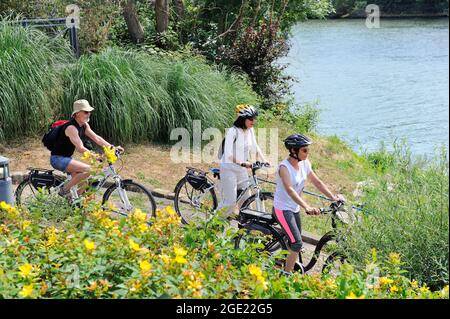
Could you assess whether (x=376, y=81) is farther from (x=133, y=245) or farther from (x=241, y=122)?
(x=133, y=245)

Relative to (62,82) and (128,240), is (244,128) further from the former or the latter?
(62,82)

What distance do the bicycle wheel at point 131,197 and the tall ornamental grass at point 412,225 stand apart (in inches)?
107

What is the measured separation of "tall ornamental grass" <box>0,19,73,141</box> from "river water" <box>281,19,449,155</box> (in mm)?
6829

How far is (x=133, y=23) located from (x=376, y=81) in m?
14.0

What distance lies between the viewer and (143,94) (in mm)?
12211

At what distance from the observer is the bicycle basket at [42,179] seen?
335 inches

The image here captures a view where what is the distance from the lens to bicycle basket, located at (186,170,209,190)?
28.7ft

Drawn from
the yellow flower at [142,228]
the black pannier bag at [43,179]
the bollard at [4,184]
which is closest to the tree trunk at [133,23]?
the black pannier bag at [43,179]

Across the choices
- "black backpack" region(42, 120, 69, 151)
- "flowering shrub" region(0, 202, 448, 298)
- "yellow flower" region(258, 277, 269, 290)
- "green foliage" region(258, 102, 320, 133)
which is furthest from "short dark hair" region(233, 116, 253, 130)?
"green foliage" region(258, 102, 320, 133)

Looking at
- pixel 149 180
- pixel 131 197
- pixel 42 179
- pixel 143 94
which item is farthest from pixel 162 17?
pixel 42 179

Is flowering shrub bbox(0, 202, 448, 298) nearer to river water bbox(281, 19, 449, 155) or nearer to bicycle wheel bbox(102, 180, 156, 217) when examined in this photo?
bicycle wheel bbox(102, 180, 156, 217)
